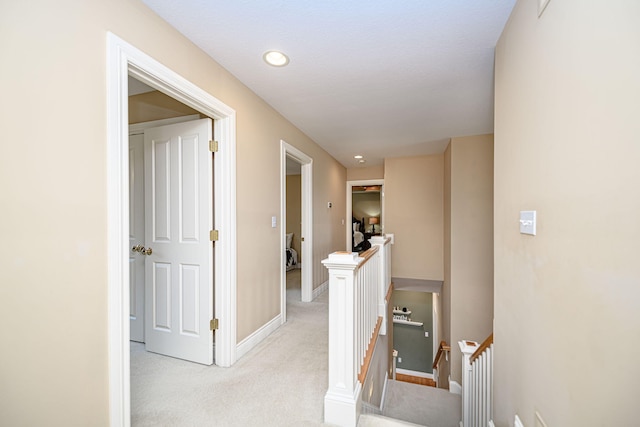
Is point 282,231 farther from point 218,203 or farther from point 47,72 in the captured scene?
point 47,72

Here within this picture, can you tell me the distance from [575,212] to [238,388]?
2.13 meters

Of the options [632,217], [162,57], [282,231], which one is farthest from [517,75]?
[282,231]

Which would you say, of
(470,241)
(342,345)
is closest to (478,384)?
(342,345)

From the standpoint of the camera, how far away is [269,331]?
2.64m

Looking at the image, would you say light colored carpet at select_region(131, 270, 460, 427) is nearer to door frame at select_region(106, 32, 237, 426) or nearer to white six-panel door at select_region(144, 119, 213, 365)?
white six-panel door at select_region(144, 119, 213, 365)

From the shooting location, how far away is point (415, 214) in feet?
16.3

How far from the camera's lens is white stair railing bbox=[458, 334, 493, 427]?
6.43ft

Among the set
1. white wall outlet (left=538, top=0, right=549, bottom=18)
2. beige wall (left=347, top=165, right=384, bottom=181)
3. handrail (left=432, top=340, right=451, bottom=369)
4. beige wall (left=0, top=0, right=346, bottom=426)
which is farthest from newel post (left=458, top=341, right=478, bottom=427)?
beige wall (left=347, top=165, right=384, bottom=181)

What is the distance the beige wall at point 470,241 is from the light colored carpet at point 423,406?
1.23 ft

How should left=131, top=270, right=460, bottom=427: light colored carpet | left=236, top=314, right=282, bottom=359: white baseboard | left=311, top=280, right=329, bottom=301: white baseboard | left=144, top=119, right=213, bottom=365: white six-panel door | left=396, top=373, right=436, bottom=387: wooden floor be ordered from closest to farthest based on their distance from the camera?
1. left=131, top=270, right=460, bottom=427: light colored carpet
2. left=144, top=119, right=213, bottom=365: white six-panel door
3. left=236, top=314, right=282, bottom=359: white baseboard
4. left=311, top=280, right=329, bottom=301: white baseboard
5. left=396, top=373, right=436, bottom=387: wooden floor

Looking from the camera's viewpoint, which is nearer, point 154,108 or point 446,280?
point 154,108

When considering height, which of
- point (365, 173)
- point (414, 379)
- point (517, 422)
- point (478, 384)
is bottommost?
point (414, 379)

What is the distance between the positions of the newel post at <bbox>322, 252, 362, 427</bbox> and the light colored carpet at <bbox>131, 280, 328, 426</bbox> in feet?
0.51

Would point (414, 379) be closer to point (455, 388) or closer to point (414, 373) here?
point (414, 373)
